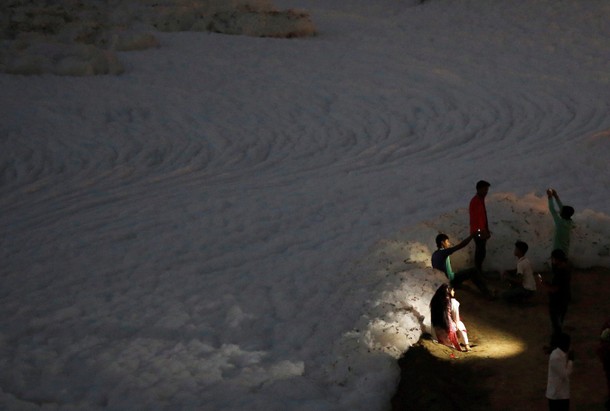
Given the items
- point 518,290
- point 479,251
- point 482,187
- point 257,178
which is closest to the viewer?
point 518,290

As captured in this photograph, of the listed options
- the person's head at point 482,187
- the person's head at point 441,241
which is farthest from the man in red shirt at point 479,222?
the person's head at point 441,241

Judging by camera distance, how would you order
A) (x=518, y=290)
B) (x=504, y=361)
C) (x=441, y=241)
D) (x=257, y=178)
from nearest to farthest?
(x=504, y=361) → (x=518, y=290) → (x=441, y=241) → (x=257, y=178)

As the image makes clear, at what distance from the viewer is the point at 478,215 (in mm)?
7492

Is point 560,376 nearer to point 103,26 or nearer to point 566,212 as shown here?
point 566,212

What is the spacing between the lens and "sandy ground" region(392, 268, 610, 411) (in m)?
5.41

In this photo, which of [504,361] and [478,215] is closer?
[504,361]

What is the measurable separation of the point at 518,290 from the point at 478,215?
865 mm

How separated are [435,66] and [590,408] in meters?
10.9

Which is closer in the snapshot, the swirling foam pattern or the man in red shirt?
the swirling foam pattern

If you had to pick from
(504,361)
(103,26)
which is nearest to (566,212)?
(504,361)

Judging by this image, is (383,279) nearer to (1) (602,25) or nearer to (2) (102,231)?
(2) (102,231)

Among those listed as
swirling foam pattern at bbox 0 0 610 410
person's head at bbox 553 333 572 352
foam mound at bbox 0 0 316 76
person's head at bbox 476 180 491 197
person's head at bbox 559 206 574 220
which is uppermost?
foam mound at bbox 0 0 316 76

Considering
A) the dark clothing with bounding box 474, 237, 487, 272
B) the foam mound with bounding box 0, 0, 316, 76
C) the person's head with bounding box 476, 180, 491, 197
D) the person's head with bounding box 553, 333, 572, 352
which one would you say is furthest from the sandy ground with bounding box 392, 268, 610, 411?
the foam mound with bounding box 0, 0, 316, 76

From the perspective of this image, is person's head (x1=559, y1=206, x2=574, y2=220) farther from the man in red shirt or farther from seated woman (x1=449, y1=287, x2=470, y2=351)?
seated woman (x1=449, y1=287, x2=470, y2=351)
